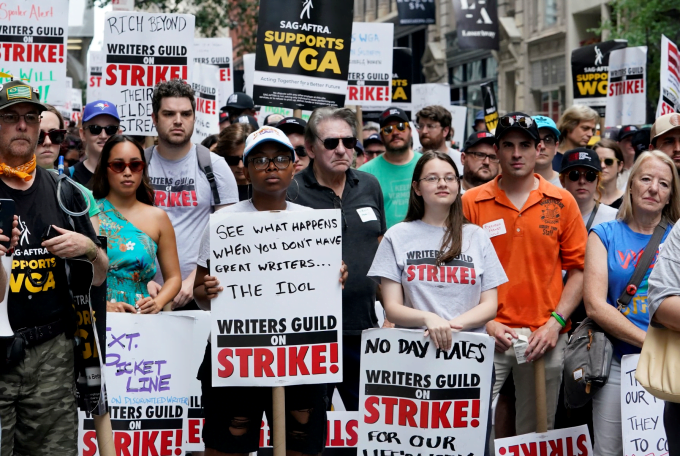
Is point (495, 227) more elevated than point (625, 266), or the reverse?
point (495, 227)

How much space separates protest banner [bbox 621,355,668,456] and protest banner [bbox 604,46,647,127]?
21.2 feet

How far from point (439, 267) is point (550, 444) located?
125 centimetres

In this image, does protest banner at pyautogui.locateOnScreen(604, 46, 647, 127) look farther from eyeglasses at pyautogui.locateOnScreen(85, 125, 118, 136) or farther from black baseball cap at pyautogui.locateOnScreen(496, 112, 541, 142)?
eyeglasses at pyautogui.locateOnScreen(85, 125, 118, 136)

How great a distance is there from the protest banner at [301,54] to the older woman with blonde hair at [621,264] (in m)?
3.25

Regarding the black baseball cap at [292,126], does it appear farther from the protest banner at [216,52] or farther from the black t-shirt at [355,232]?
the protest banner at [216,52]

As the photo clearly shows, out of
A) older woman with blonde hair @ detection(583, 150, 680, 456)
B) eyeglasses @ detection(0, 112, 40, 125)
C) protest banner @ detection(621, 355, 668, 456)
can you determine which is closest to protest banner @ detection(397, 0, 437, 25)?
older woman with blonde hair @ detection(583, 150, 680, 456)

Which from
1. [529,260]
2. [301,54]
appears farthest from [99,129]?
[529,260]

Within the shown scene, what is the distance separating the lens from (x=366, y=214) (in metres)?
5.89

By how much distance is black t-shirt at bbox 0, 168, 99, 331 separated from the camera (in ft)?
14.8

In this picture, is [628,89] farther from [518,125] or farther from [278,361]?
[278,361]

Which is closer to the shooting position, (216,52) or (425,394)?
(425,394)

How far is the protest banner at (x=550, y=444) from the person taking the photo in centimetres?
553

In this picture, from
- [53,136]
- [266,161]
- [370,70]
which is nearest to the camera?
[266,161]

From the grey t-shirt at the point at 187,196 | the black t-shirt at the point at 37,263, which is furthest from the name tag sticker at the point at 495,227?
the black t-shirt at the point at 37,263
